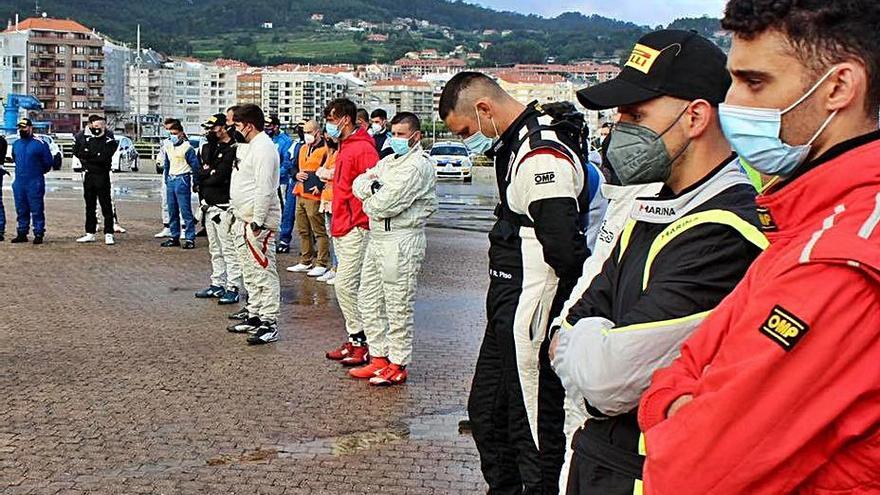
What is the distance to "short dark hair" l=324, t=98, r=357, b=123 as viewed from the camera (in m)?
8.85

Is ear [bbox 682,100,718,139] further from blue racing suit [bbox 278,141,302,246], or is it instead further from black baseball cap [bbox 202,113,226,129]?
blue racing suit [bbox 278,141,302,246]

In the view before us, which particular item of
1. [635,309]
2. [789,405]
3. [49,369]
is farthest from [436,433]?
[789,405]

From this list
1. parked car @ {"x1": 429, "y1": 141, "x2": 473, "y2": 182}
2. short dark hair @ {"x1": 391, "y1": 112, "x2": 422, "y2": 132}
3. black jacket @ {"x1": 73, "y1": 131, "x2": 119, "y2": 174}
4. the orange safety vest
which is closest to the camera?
short dark hair @ {"x1": 391, "y1": 112, "x2": 422, "y2": 132}

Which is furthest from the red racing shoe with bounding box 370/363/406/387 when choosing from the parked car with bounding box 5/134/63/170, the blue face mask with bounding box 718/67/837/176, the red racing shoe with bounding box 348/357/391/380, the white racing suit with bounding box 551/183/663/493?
the parked car with bounding box 5/134/63/170

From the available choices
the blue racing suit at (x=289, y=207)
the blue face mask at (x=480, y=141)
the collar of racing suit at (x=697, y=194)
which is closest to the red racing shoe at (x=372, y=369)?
the blue face mask at (x=480, y=141)

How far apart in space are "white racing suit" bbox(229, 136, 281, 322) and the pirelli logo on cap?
6583mm

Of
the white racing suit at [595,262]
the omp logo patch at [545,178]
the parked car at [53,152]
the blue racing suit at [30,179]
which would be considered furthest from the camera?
the parked car at [53,152]

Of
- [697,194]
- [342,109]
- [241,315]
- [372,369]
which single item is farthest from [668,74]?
[241,315]

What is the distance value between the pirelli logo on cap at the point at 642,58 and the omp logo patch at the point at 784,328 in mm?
1289

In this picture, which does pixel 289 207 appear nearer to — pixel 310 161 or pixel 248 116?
pixel 310 161

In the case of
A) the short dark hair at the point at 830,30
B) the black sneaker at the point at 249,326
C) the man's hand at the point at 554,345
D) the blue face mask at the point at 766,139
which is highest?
the short dark hair at the point at 830,30

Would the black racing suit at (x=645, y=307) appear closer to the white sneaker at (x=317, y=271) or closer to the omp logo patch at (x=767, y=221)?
the omp logo patch at (x=767, y=221)

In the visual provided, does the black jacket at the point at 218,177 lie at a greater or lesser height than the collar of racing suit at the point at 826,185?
lesser

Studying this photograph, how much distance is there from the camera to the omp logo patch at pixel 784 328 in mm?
1575
